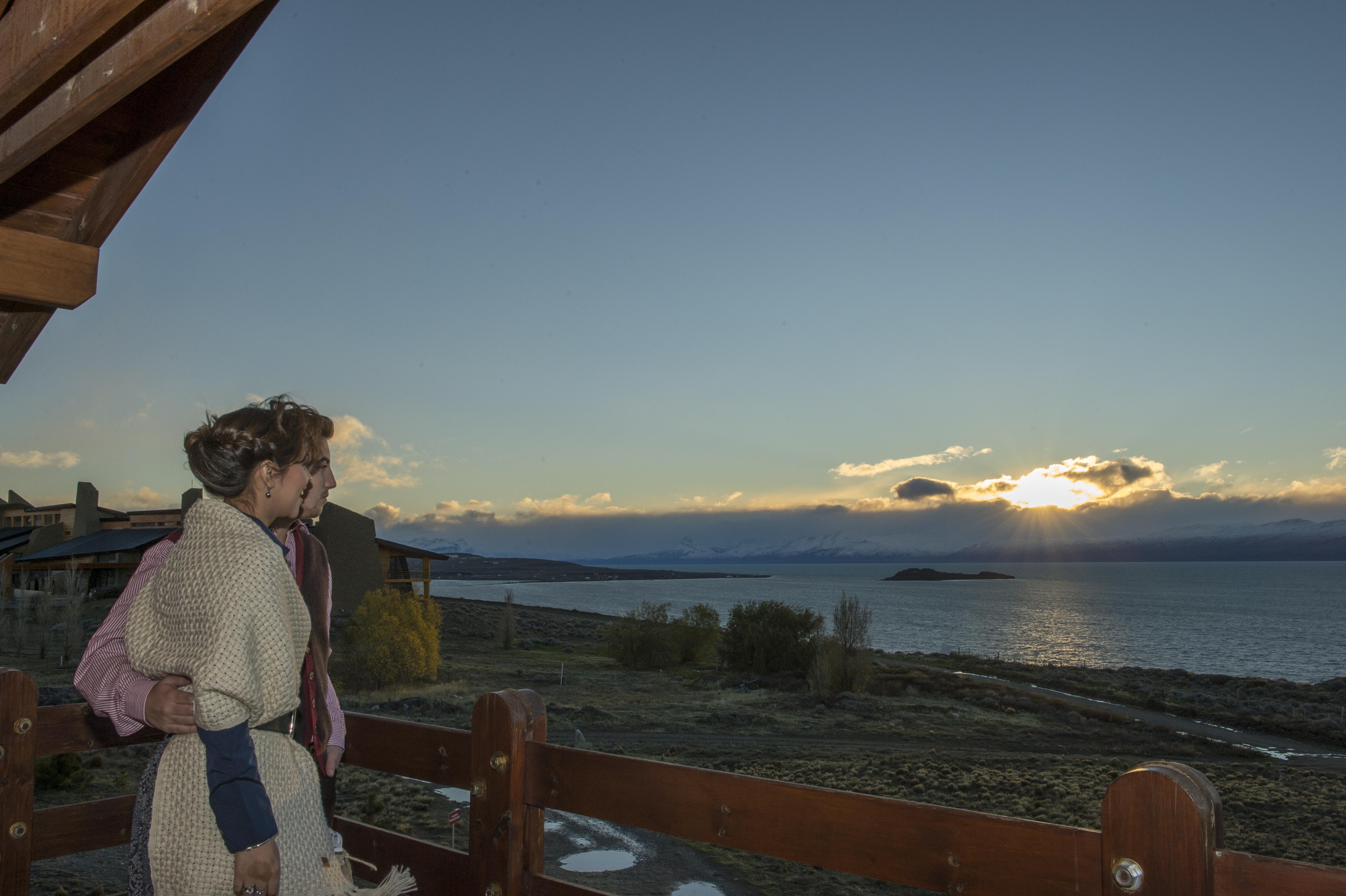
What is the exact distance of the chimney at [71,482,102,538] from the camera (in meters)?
32.0

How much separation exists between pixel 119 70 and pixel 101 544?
3336 centimetres

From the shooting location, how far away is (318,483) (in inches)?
82.5

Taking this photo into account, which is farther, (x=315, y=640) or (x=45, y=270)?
(x=45, y=270)

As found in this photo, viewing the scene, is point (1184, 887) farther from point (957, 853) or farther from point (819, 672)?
point (819, 672)

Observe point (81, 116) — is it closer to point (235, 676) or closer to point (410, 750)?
point (235, 676)

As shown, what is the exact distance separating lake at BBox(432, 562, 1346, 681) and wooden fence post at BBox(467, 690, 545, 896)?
184 feet

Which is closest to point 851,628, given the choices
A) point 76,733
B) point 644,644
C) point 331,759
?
point 644,644

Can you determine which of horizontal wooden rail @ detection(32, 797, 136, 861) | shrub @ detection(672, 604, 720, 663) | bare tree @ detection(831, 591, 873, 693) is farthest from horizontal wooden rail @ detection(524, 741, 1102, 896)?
shrub @ detection(672, 604, 720, 663)

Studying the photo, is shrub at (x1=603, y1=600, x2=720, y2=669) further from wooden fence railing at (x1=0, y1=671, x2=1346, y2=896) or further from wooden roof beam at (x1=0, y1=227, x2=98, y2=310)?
wooden fence railing at (x1=0, y1=671, x2=1346, y2=896)

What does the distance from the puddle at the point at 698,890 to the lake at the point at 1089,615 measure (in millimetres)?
49777

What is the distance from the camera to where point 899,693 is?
93.6ft

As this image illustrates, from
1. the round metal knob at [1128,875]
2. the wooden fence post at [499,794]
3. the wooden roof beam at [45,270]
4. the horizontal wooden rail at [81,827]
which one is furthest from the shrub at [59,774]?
the round metal knob at [1128,875]

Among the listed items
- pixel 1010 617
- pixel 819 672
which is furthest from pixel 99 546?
pixel 1010 617

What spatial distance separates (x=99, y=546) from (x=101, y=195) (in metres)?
31.3
